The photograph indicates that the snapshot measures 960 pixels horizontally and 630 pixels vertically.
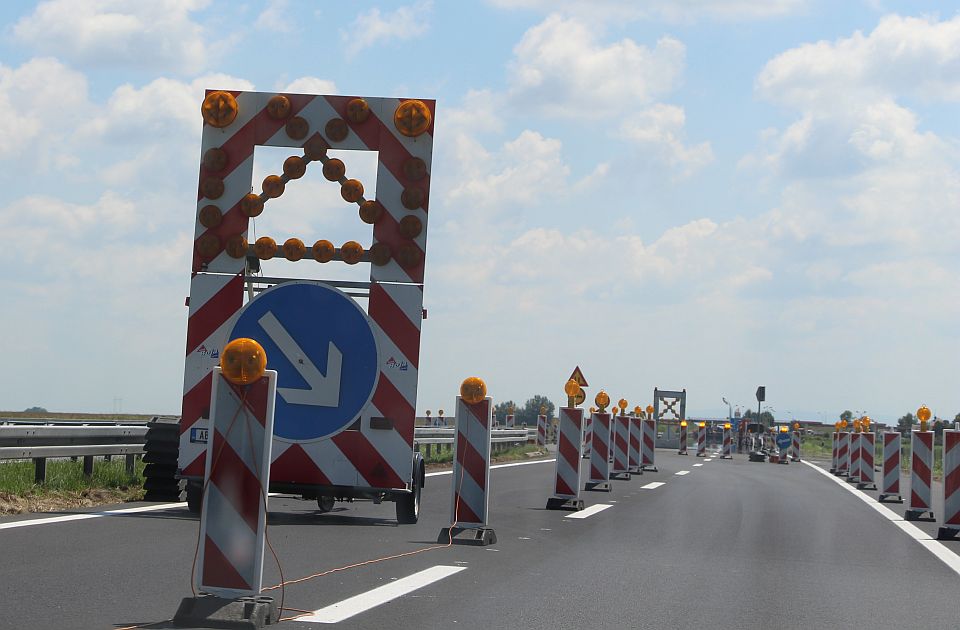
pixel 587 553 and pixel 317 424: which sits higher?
pixel 317 424

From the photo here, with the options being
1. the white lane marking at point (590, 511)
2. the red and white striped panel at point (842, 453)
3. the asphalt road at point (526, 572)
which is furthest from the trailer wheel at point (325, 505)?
the red and white striped panel at point (842, 453)

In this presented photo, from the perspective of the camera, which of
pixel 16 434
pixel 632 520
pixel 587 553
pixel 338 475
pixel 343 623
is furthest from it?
pixel 632 520

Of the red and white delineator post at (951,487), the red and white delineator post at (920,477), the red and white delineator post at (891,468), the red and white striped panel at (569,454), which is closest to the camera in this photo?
the red and white delineator post at (951,487)

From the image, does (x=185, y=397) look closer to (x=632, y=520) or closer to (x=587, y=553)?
(x=587, y=553)

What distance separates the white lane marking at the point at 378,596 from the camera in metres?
6.34

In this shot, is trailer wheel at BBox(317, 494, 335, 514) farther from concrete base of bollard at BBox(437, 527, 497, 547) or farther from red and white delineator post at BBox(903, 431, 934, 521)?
red and white delineator post at BBox(903, 431, 934, 521)

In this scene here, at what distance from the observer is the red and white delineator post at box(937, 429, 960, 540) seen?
1354 cm

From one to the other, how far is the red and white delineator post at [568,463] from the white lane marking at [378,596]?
6.32m

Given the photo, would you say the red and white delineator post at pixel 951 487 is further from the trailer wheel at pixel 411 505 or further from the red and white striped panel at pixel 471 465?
the trailer wheel at pixel 411 505

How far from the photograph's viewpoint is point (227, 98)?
11.4 m

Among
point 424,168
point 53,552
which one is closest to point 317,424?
point 424,168

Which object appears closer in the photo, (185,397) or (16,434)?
(185,397)

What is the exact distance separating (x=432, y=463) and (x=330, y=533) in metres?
13.9

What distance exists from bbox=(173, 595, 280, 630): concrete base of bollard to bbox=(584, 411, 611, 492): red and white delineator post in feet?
45.4
